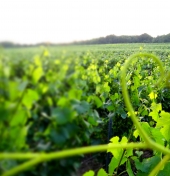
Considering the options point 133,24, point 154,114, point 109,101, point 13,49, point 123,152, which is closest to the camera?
point 13,49

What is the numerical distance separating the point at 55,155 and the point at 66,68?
0.11 meters

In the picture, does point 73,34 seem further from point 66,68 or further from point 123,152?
point 123,152

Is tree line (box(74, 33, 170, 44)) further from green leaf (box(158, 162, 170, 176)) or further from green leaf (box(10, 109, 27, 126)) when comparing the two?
green leaf (box(158, 162, 170, 176))

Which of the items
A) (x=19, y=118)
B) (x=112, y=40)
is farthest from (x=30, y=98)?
(x=112, y=40)

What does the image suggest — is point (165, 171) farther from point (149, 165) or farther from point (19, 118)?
point (19, 118)

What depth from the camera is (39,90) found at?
0.43m

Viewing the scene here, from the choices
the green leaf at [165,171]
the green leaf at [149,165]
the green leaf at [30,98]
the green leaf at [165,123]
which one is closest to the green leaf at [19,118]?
the green leaf at [30,98]

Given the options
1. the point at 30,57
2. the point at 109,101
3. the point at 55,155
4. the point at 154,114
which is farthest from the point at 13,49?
the point at 109,101

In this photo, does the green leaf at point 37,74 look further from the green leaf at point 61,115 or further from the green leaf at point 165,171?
the green leaf at point 165,171

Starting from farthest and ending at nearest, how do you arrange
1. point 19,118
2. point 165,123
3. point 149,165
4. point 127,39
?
point 149,165 → point 165,123 → point 127,39 → point 19,118

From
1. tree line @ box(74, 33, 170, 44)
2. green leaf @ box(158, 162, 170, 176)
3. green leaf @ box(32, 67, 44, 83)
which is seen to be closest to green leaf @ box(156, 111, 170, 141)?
green leaf @ box(158, 162, 170, 176)

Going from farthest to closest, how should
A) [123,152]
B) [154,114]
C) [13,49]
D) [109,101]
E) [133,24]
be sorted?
[109,101]
[154,114]
[123,152]
[133,24]
[13,49]

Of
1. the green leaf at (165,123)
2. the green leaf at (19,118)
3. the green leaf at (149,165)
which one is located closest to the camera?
the green leaf at (19,118)

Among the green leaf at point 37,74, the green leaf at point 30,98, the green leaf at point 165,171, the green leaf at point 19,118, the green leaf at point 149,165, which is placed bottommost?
the green leaf at point 149,165
